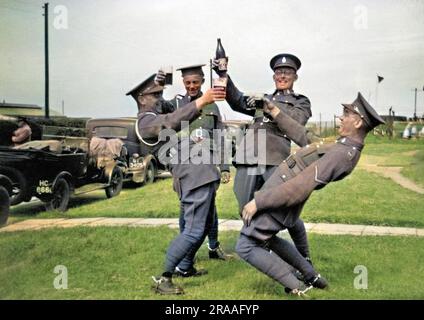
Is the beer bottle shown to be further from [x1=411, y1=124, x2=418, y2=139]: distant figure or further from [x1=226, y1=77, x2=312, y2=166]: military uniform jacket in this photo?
[x1=411, y1=124, x2=418, y2=139]: distant figure

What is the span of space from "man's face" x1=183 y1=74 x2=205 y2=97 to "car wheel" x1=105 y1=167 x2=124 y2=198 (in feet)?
6.58

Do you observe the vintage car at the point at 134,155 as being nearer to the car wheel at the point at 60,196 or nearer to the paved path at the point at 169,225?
the paved path at the point at 169,225

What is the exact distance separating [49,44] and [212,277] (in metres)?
2.47

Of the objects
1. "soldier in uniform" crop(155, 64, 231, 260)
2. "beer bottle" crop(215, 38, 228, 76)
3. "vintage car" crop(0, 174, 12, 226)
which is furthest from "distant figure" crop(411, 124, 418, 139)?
"vintage car" crop(0, 174, 12, 226)

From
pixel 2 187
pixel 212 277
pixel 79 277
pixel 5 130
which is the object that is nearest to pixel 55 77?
pixel 5 130

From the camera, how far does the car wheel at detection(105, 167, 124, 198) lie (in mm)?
5969

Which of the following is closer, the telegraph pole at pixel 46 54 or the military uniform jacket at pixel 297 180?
the military uniform jacket at pixel 297 180

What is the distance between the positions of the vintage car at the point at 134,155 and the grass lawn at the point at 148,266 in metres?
0.57

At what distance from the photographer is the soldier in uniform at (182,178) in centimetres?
409

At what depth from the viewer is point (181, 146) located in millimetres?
4297

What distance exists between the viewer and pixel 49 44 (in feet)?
17.5

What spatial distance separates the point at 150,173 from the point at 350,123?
8.60 feet

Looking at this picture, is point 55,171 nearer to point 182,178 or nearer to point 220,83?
point 182,178

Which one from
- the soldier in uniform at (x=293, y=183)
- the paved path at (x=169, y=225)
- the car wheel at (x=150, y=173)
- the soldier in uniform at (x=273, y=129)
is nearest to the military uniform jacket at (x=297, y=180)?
the soldier in uniform at (x=293, y=183)
